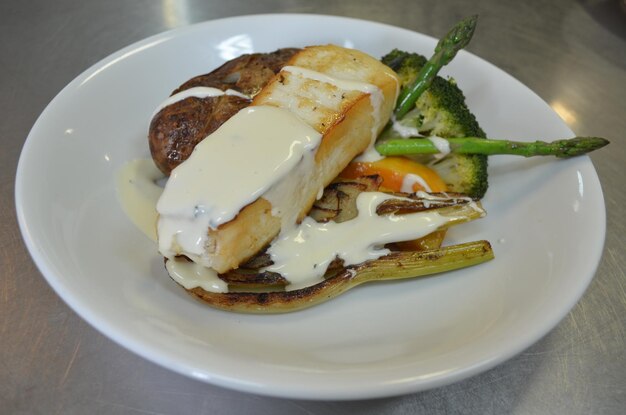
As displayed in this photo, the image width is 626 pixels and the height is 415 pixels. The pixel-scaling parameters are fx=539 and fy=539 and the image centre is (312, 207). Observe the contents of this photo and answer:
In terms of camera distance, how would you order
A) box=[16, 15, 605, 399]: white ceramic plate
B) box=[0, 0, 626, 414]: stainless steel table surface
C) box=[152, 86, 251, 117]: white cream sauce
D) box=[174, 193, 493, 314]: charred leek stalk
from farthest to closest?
box=[152, 86, 251, 117]: white cream sauce → box=[0, 0, 626, 414]: stainless steel table surface → box=[174, 193, 493, 314]: charred leek stalk → box=[16, 15, 605, 399]: white ceramic plate

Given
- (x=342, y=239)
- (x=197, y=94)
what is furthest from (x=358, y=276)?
(x=197, y=94)

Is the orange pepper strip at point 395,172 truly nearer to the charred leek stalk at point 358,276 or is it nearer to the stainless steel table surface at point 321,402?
the charred leek stalk at point 358,276

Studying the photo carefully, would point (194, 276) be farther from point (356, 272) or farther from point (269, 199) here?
point (356, 272)

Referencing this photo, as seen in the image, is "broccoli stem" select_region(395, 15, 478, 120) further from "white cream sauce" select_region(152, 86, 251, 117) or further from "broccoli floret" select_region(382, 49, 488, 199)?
"white cream sauce" select_region(152, 86, 251, 117)

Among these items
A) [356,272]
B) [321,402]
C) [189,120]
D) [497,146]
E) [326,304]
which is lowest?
[321,402]

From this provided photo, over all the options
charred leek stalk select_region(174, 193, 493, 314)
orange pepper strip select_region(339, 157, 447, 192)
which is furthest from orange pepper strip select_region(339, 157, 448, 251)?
charred leek stalk select_region(174, 193, 493, 314)

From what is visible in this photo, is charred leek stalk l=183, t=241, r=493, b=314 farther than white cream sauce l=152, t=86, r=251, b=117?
No

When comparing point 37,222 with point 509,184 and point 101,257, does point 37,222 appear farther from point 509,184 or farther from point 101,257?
point 509,184

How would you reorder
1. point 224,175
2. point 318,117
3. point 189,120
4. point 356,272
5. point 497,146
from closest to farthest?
point 224,175 < point 356,272 < point 318,117 < point 189,120 < point 497,146
